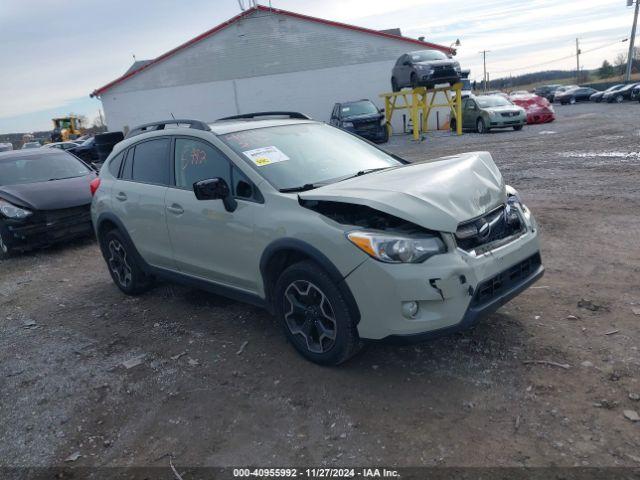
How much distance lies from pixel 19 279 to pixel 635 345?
7136mm

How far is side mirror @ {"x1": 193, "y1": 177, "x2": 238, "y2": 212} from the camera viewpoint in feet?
12.7

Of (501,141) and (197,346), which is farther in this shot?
(501,141)

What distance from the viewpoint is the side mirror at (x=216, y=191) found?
3879 millimetres

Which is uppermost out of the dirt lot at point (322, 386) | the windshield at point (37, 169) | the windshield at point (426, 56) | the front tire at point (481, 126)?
the windshield at point (426, 56)

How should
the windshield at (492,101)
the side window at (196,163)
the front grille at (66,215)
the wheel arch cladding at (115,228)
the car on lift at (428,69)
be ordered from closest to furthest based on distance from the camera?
the side window at (196,163)
the wheel arch cladding at (115,228)
the front grille at (66,215)
the car on lift at (428,69)
the windshield at (492,101)

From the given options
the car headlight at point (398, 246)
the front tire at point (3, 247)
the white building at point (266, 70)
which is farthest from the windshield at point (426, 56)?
the car headlight at point (398, 246)

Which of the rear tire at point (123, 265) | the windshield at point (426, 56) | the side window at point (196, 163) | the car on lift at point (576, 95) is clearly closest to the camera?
the side window at point (196, 163)

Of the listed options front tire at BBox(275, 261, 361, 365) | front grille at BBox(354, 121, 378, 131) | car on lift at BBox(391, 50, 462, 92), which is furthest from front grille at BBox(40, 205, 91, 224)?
car on lift at BBox(391, 50, 462, 92)

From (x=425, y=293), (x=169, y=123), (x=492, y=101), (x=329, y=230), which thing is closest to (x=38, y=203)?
(x=169, y=123)

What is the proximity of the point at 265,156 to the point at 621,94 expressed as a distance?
38.9 m

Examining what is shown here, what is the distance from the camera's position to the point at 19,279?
705 cm

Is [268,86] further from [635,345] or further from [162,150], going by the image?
[635,345]

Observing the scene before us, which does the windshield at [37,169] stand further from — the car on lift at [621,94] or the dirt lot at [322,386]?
the car on lift at [621,94]

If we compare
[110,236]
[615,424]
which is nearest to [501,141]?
[110,236]
